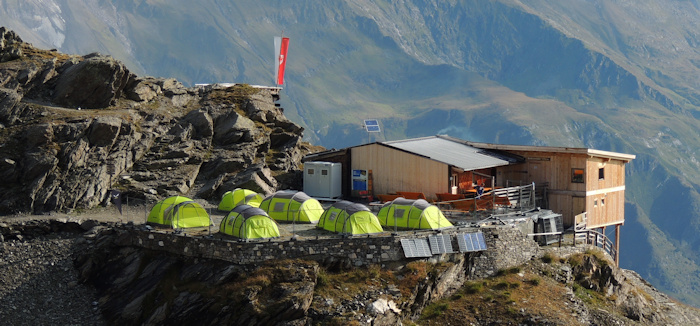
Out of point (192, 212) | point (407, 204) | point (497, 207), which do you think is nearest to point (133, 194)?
point (192, 212)

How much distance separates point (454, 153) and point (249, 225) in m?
22.5

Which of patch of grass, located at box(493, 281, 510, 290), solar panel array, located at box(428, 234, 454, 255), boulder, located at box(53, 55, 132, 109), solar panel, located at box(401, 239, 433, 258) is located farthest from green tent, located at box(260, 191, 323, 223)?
boulder, located at box(53, 55, 132, 109)

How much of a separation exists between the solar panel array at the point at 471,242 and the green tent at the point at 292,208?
904 centimetres

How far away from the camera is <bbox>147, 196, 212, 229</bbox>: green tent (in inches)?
1838

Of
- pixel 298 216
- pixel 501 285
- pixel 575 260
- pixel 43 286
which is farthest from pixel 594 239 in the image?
pixel 43 286

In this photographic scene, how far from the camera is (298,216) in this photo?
49.1m

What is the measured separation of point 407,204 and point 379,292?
286 inches

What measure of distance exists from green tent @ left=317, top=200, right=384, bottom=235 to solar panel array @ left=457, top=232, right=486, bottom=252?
4446 millimetres

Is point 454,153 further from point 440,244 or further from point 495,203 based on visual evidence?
point 440,244

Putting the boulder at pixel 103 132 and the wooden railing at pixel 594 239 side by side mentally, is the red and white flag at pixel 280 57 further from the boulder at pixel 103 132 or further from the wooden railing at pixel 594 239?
the wooden railing at pixel 594 239

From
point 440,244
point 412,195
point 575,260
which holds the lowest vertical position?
point 575,260

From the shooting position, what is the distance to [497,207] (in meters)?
53.9

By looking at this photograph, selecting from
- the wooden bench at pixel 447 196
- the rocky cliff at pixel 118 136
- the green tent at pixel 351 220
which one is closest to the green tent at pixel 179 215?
the green tent at pixel 351 220

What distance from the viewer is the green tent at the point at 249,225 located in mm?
42803
